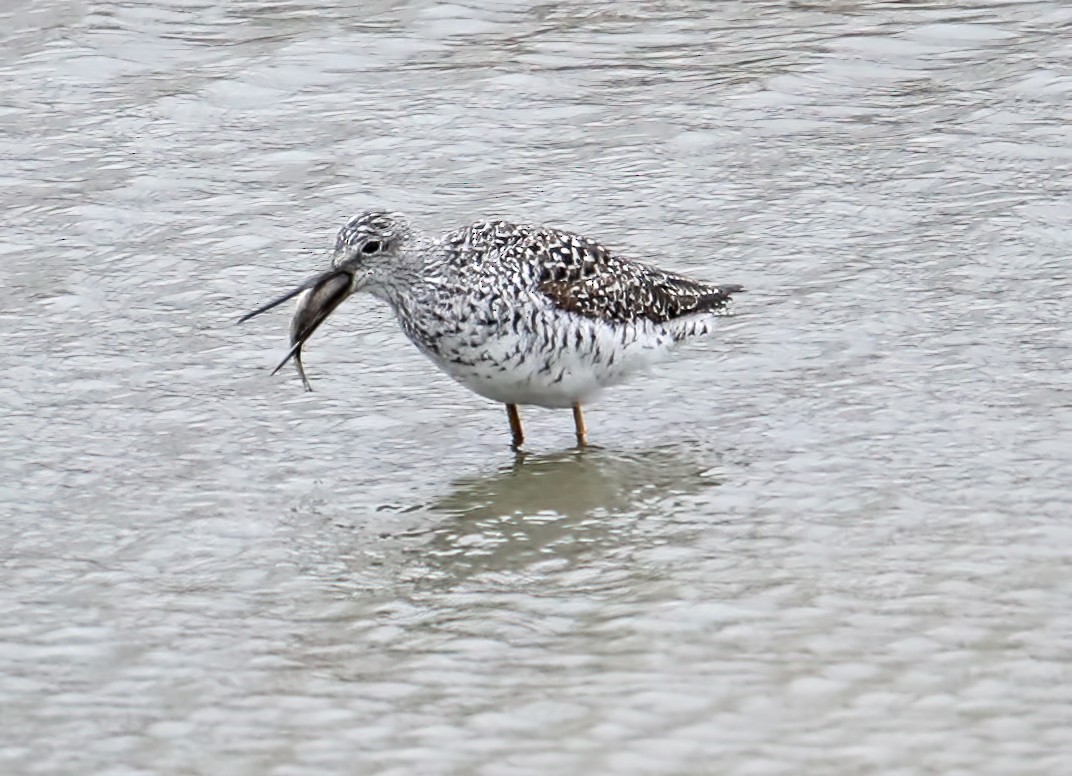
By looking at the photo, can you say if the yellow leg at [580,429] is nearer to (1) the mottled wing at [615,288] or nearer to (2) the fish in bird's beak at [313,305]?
(1) the mottled wing at [615,288]

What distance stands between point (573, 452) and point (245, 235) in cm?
327

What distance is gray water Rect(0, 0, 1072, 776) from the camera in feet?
21.1

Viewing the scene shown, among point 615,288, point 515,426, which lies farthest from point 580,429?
point 615,288

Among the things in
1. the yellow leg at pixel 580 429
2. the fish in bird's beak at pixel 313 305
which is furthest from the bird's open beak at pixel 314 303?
the yellow leg at pixel 580 429

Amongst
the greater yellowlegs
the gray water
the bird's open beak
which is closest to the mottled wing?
the greater yellowlegs

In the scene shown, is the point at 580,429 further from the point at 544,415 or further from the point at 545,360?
the point at 544,415

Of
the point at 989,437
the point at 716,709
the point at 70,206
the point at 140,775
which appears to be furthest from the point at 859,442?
the point at 70,206

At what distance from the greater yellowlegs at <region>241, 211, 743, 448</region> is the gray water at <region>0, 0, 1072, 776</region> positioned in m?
0.39

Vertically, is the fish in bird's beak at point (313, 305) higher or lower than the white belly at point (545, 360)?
higher

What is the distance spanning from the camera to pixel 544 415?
9.82 m

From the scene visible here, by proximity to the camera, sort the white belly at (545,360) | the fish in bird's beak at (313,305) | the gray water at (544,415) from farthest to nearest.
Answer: the fish in bird's beak at (313,305), the white belly at (545,360), the gray water at (544,415)

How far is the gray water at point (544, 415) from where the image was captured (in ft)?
21.1

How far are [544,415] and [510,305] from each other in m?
1.24

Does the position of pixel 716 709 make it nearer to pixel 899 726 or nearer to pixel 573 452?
pixel 899 726
